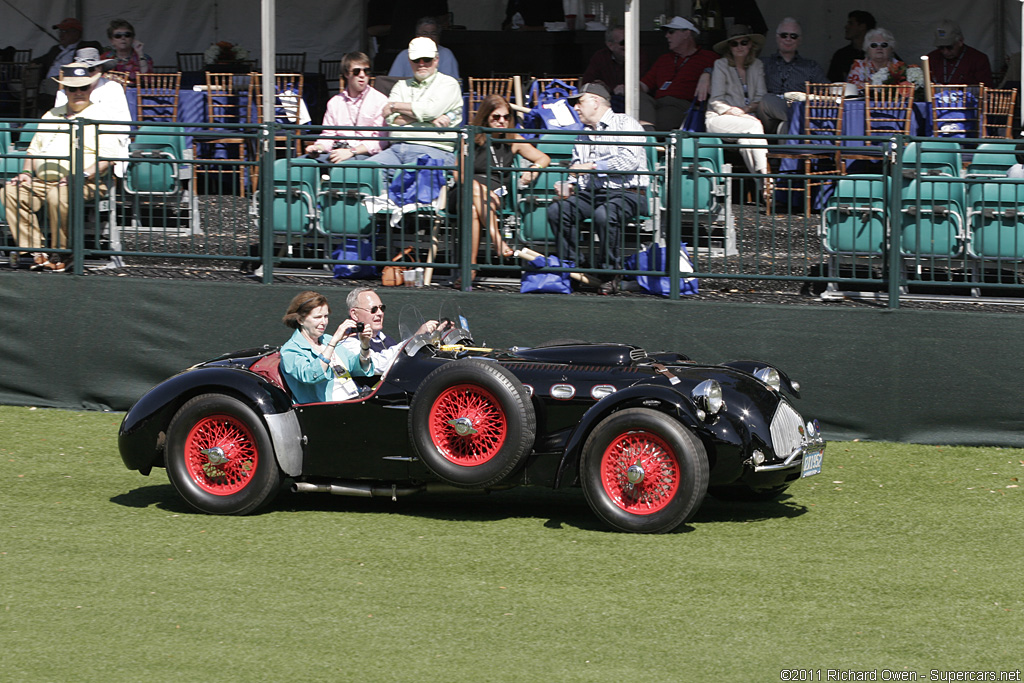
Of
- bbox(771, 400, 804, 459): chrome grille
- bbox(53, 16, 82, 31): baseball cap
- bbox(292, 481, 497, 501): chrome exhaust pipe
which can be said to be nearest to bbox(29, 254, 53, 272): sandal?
bbox(292, 481, 497, 501): chrome exhaust pipe

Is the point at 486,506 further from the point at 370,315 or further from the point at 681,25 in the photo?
the point at 681,25

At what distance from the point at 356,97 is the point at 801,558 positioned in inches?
250

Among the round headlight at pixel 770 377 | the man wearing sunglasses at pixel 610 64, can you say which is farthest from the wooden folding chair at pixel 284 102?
the round headlight at pixel 770 377

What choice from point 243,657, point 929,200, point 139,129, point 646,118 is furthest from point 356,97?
point 243,657

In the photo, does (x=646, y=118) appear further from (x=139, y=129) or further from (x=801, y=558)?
(x=801, y=558)

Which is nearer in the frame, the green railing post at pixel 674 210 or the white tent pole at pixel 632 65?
the green railing post at pixel 674 210

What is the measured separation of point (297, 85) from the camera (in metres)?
14.9

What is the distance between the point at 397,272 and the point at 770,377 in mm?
3267

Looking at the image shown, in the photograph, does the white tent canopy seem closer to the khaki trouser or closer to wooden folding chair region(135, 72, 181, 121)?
wooden folding chair region(135, 72, 181, 121)

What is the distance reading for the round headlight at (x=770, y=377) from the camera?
22.9ft

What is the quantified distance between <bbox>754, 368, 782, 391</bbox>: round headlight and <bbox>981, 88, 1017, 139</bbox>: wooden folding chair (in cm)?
625

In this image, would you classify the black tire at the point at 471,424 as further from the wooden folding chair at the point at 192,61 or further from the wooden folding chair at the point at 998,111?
the wooden folding chair at the point at 192,61

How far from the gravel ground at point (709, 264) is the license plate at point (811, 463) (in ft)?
7.05

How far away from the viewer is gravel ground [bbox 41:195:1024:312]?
876 cm
